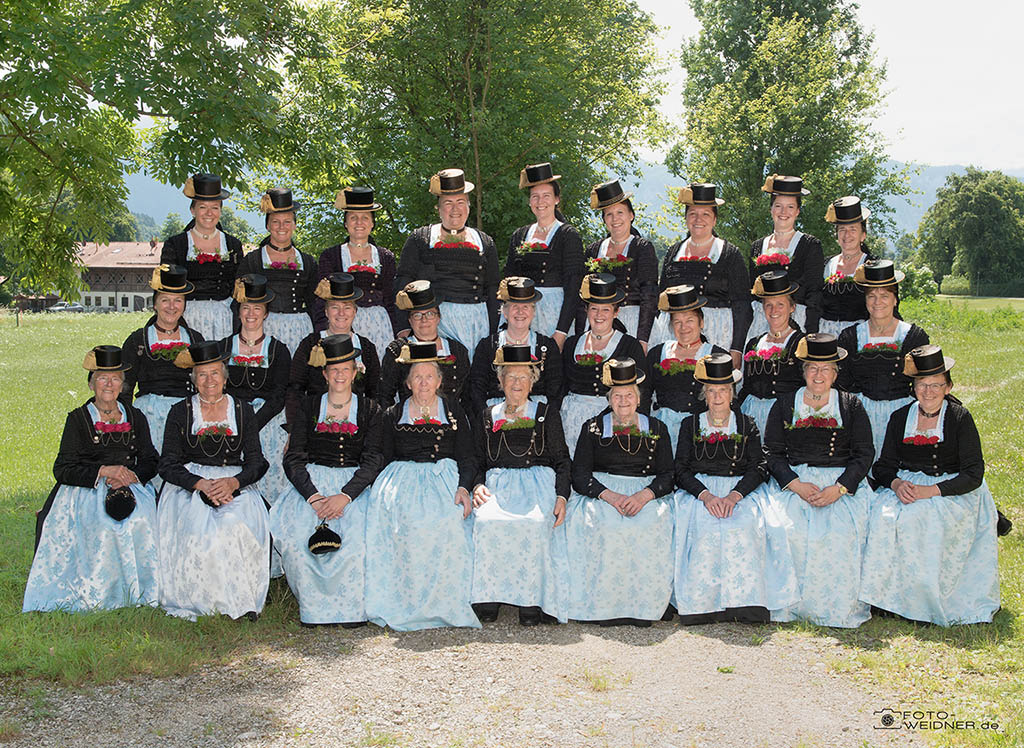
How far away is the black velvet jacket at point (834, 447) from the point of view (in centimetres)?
624

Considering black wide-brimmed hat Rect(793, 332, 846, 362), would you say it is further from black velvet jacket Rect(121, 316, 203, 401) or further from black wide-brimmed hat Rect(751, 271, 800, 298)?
black velvet jacket Rect(121, 316, 203, 401)

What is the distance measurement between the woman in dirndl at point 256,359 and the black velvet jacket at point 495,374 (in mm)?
1288

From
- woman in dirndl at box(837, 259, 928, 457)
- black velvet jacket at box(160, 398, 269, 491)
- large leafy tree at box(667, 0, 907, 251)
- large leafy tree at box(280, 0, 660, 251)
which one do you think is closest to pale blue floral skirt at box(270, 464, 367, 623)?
black velvet jacket at box(160, 398, 269, 491)

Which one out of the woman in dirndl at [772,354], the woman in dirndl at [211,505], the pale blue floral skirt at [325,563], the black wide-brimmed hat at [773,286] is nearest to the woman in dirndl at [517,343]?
the pale blue floral skirt at [325,563]

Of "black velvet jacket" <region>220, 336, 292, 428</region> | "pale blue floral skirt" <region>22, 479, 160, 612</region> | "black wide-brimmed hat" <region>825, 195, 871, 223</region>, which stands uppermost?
"black wide-brimmed hat" <region>825, 195, 871, 223</region>

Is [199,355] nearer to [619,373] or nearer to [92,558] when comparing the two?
[92,558]

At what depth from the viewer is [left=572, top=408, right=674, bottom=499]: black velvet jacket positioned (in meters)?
6.32

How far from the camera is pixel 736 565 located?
6.10 metres

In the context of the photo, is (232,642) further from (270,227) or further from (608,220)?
(608,220)

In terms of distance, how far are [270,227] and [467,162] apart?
966cm

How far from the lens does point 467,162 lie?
1645 cm

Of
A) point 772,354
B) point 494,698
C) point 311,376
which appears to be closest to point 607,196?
point 772,354

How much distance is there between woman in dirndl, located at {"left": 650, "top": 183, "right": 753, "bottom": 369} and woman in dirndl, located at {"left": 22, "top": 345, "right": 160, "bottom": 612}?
3.74 meters

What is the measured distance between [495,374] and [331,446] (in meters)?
1.23
